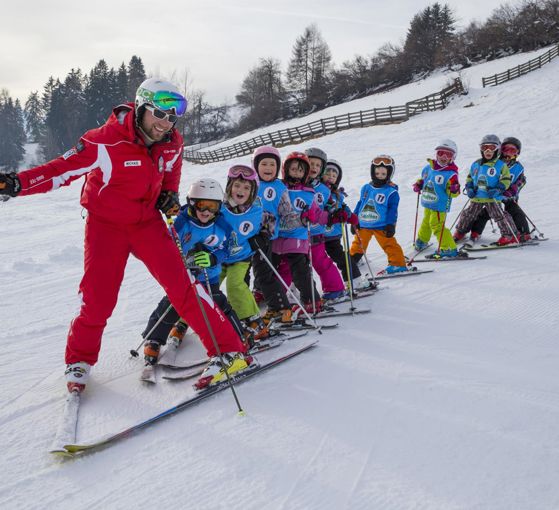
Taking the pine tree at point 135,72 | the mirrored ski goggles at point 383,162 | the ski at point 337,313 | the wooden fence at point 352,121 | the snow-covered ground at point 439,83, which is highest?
the pine tree at point 135,72

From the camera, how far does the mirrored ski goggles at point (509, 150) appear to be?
780 cm

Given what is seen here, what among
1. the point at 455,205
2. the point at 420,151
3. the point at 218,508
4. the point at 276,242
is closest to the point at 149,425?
the point at 218,508

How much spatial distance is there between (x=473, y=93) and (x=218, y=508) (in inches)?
1213

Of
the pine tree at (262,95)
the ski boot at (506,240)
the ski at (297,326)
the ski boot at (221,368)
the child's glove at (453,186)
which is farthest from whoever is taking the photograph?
the pine tree at (262,95)

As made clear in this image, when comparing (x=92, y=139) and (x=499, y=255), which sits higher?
(x=92, y=139)

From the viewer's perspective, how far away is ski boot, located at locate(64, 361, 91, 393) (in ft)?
10.8

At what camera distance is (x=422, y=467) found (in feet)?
7.66

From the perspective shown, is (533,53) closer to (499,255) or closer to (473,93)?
(473,93)

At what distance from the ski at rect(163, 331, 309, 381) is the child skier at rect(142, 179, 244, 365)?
21 centimetres

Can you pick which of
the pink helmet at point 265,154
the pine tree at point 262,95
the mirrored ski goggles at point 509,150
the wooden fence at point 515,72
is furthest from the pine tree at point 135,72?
the pink helmet at point 265,154

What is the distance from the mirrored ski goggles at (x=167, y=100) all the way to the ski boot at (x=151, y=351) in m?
1.87

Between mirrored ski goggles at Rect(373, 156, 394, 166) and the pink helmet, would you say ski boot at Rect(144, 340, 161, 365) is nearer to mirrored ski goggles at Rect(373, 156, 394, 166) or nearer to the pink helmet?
the pink helmet

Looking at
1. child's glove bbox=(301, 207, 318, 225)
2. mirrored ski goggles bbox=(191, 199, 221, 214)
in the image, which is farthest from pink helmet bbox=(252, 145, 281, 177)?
mirrored ski goggles bbox=(191, 199, 221, 214)

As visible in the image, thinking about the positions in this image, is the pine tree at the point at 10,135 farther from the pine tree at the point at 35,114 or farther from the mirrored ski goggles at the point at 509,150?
the mirrored ski goggles at the point at 509,150
